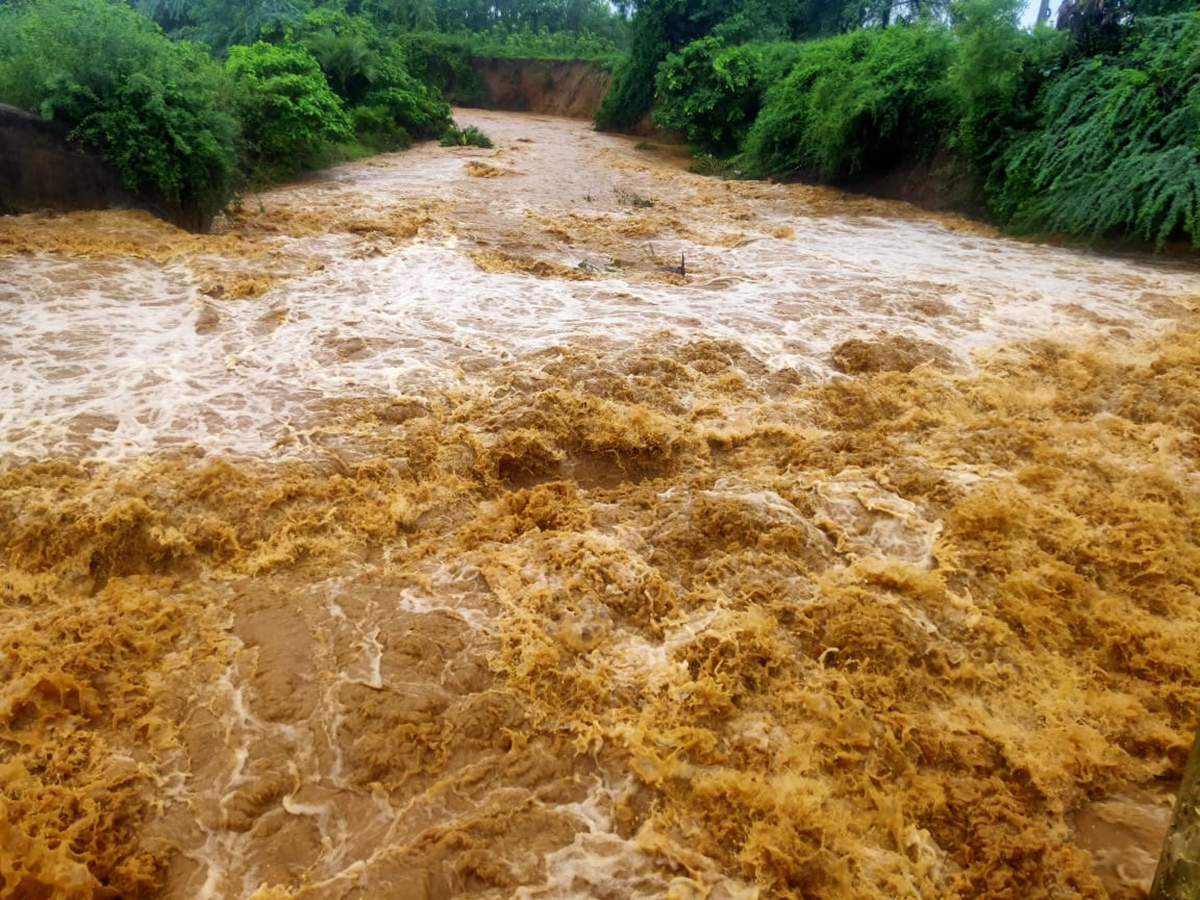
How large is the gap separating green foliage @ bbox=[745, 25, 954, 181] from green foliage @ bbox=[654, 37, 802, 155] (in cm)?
147

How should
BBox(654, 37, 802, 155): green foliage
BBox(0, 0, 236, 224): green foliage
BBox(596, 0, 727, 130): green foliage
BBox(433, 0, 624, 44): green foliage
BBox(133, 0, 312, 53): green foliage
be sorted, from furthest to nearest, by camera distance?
BBox(433, 0, 624, 44): green foliage, BBox(596, 0, 727, 130): green foliage, BBox(133, 0, 312, 53): green foliage, BBox(654, 37, 802, 155): green foliage, BBox(0, 0, 236, 224): green foliage

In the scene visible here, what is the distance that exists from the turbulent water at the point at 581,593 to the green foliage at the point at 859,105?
6.77m

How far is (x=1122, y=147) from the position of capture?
1023 centimetres

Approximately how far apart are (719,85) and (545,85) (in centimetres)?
1250

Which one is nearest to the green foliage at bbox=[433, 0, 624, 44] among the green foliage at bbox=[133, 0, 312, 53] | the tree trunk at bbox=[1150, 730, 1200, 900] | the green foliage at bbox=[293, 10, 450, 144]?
the green foliage at bbox=[133, 0, 312, 53]

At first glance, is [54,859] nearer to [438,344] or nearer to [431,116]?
[438,344]

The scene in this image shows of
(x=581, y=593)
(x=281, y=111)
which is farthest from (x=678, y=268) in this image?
(x=281, y=111)

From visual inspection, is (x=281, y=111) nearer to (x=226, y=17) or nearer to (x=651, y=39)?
(x=226, y=17)

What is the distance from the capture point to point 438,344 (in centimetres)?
695

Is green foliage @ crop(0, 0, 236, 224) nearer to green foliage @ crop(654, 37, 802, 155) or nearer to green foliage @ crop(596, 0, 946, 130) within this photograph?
green foliage @ crop(654, 37, 802, 155)

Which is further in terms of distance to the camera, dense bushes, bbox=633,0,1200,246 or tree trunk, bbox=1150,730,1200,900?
dense bushes, bbox=633,0,1200,246

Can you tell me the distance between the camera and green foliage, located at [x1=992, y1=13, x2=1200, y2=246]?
31.3 ft

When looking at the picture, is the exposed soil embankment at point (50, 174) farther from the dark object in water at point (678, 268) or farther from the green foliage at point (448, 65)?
the green foliage at point (448, 65)

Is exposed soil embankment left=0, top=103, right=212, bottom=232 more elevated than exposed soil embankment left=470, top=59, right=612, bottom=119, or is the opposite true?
exposed soil embankment left=470, top=59, right=612, bottom=119
